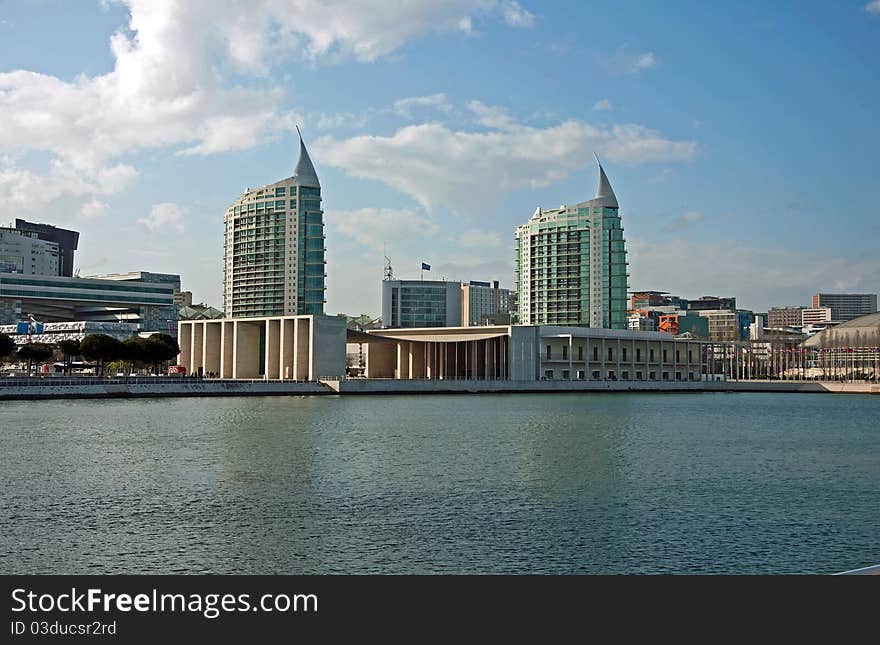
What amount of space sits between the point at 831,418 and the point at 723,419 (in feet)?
26.8

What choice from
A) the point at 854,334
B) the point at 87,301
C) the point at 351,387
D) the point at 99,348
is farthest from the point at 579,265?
the point at 99,348

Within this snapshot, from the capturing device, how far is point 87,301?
5940 inches

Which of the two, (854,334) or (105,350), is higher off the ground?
(854,334)

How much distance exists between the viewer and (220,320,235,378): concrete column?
4291 inches

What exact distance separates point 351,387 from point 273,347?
14.6 metres

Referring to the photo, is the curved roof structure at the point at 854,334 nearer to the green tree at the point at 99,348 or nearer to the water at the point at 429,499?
the water at the point at 429,499

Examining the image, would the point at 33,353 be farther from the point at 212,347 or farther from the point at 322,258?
the point at 322,258

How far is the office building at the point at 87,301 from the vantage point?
5704 inches

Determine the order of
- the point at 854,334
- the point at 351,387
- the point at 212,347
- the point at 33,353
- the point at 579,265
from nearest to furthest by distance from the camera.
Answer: the point at 33,353, the point at 351,387, the point at 212,347, the point at 579,265, the point at 854,334

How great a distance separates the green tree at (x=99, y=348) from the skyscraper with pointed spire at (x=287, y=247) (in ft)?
145

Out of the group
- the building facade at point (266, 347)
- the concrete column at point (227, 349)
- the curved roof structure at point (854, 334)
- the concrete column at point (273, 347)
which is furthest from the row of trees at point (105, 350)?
the curved roof structure at point (854, 334)

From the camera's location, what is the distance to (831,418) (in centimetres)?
6425

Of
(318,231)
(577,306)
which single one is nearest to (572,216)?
(577,306)
